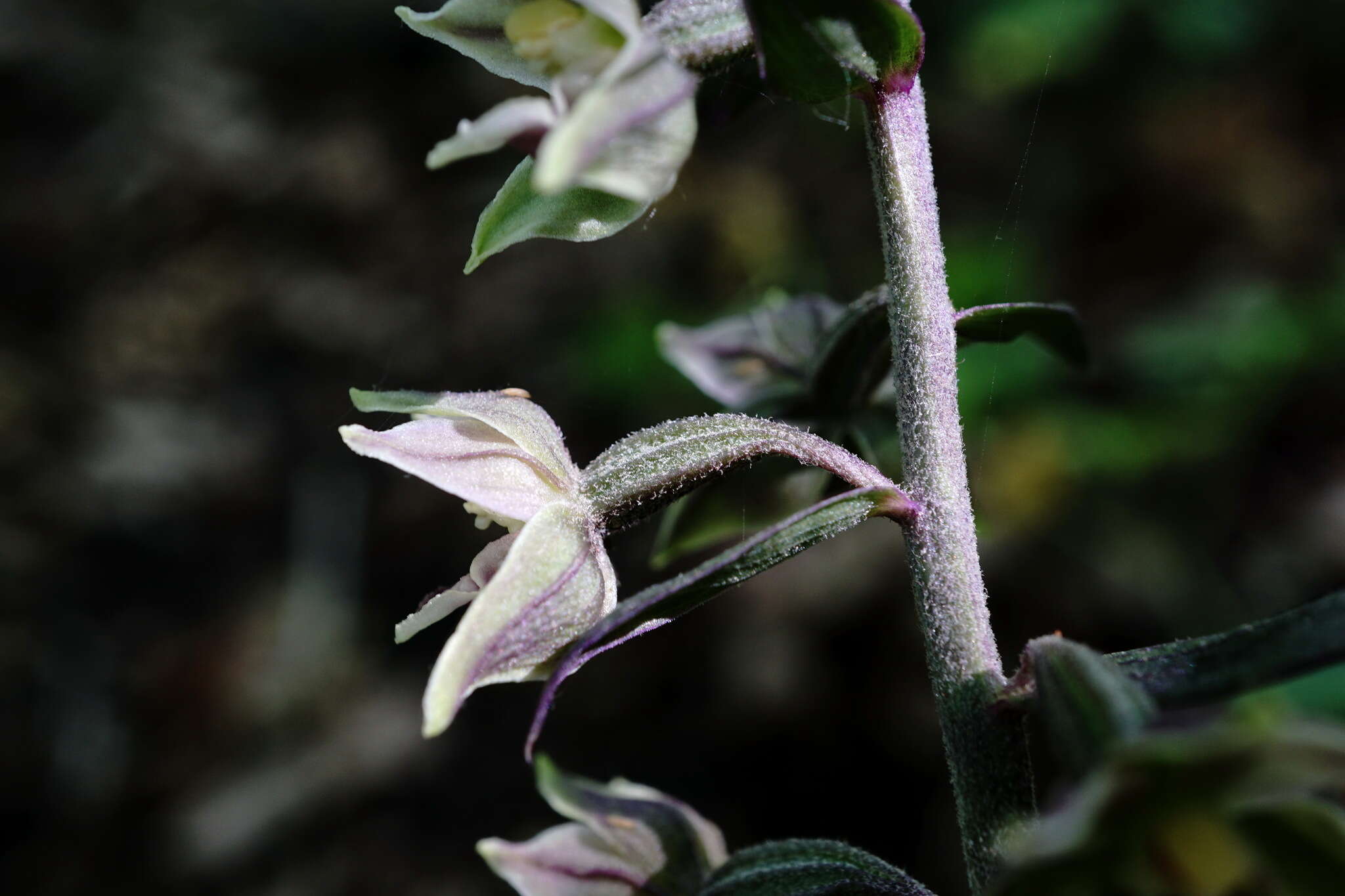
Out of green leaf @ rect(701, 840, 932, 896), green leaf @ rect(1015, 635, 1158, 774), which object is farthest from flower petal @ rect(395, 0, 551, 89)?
green leaf @ rect(701, 840, 932, 896)

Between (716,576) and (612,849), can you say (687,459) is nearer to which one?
(716,576)

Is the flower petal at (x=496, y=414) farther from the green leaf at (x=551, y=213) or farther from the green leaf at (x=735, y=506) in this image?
the green leaf at (x=735, y=506)

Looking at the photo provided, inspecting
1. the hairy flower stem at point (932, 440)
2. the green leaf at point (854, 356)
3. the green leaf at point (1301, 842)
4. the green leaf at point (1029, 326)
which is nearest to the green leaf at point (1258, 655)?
the green leaf at point (1301, 842)

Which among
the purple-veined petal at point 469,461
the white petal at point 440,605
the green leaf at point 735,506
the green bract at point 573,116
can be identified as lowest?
the green leaf at point 735,506

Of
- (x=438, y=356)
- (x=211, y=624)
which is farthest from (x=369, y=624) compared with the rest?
(x=438, y=356)

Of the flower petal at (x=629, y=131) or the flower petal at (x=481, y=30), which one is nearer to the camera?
the flower petal at (x=629, y=131)
